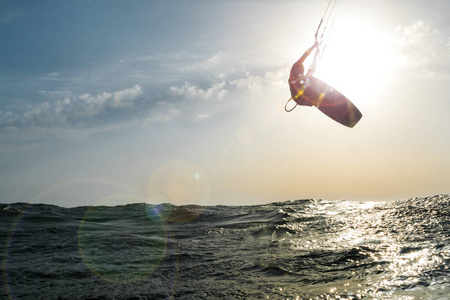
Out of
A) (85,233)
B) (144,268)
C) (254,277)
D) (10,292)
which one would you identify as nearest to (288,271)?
(254,277)

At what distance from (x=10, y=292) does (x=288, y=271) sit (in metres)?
5.69

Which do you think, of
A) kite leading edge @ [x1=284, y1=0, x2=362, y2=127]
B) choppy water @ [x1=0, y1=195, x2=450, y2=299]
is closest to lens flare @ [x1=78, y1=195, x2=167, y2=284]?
choppy water @ [x1=0, y1=195, x2=450, y2=299]

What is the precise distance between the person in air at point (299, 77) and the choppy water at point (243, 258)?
4.73 metres

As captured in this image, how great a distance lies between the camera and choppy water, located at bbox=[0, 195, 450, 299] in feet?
21.9

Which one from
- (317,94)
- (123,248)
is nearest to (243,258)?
(123,248)

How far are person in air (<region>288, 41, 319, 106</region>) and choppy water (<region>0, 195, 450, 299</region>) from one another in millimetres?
4732

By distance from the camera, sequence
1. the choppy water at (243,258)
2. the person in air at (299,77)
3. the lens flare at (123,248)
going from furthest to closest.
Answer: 1. the person in air at (299,77)
2. the lens flare at (123,248)
3. the choppy water at (243,258)

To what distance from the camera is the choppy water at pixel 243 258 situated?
6.66 meters

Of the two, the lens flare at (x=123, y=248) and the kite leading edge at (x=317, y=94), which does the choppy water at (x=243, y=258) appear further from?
the kite leading edge at (x=317, y=94)

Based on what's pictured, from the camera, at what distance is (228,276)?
788 centimetres

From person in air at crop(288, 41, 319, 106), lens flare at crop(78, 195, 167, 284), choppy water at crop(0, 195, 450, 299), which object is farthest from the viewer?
person in air at crop(288, 41, 319, 106)

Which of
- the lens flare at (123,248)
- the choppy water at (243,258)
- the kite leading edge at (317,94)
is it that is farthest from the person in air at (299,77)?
the lens flare at (123,248)

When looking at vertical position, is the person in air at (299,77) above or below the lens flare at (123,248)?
above

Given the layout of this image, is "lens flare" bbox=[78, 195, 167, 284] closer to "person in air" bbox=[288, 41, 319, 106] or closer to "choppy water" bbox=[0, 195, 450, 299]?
"choppy water" bbox=[0, 195, 450, 299]
